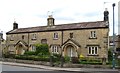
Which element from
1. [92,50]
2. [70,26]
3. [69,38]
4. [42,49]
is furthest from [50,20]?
[92,50]

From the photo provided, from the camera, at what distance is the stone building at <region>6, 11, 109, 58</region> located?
3869 cm

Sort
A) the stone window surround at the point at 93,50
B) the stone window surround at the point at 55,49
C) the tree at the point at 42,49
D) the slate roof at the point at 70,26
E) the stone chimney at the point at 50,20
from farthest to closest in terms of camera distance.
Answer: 1. the stone chimney at the point at 50,20
2. the tree at the point at 42,49
3. the stone window surround at the point at 55,49
4. the slate roof at the point at 70,26
5. the stone window surround at the point at 93,50

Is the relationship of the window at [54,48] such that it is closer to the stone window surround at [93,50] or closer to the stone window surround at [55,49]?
the stone window surround at [55,49]

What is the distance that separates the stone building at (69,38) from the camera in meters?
38.7

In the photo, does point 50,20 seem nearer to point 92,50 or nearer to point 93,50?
point 92,50

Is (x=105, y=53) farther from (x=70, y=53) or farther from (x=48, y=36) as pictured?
(x=48, y=36)

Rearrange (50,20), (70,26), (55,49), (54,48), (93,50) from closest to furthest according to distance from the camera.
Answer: (93,50)
(70,26)
(55,49)
(54,48)
(50,20)

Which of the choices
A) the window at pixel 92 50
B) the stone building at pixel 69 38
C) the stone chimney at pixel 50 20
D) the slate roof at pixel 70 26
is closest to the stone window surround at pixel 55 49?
the stone building at pixel 69 38

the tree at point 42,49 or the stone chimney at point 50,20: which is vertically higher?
the stone chimney at point 50,20

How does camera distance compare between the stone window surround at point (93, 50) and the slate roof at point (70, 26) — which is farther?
the slate roof at point (70, 26)

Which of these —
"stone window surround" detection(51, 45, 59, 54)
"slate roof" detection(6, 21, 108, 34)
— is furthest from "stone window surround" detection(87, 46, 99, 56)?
"stone window surround" detection(51, 45, 59, 54)

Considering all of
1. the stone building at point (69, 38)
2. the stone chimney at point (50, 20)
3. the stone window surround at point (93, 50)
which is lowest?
the stone window surround at point (93, 50)

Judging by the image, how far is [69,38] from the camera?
42.2 m

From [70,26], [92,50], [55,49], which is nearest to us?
[92,50]
